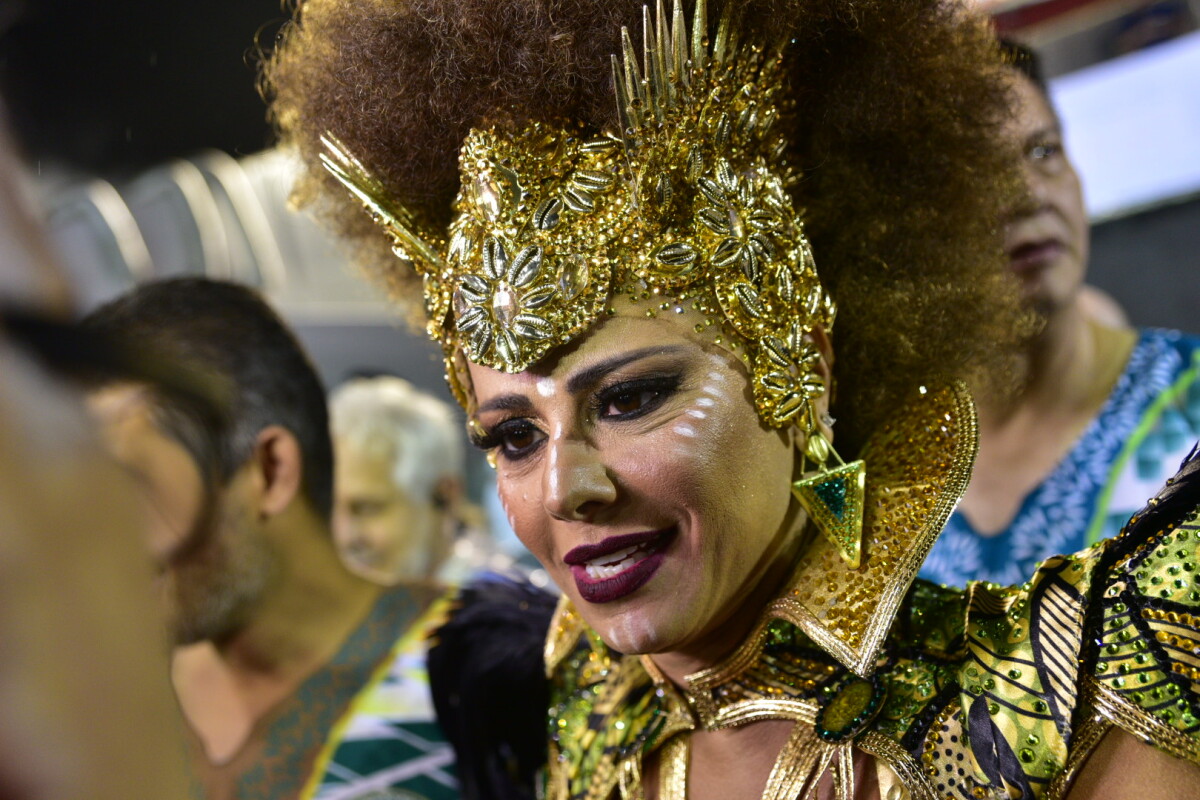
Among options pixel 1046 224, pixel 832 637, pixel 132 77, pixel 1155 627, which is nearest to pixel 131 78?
pixel 132 77

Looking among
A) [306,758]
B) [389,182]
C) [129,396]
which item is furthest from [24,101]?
[306,758]

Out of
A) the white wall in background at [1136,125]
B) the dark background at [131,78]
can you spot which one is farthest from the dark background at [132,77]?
the white wall in background at [1136,125]

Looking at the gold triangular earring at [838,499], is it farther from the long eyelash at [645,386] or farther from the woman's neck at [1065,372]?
the woman's neck at [1065,372]

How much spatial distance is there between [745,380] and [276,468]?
4.20 ft

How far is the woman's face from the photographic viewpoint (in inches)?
54.3

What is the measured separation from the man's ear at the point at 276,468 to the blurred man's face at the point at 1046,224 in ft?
4.97

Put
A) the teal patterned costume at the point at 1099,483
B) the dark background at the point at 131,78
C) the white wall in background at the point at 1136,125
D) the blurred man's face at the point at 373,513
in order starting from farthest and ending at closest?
the blurred man's face at the point at 373,513 < the white wall in background at the point at 1136,125 < the teal patterned costume at the point at 1099,483 < the dark background at the point at 131,78

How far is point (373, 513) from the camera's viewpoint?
4160mm

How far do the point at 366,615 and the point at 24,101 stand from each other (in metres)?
1.57

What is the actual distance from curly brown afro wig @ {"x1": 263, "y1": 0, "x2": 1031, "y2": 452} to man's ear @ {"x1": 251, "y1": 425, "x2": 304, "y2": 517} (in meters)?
0.75

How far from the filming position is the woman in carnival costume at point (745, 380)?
4.33ft

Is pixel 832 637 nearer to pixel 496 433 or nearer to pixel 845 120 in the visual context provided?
pixel 496 433

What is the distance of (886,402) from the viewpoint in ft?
5.37

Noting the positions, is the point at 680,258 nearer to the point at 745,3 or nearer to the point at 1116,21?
the point at 745,3
